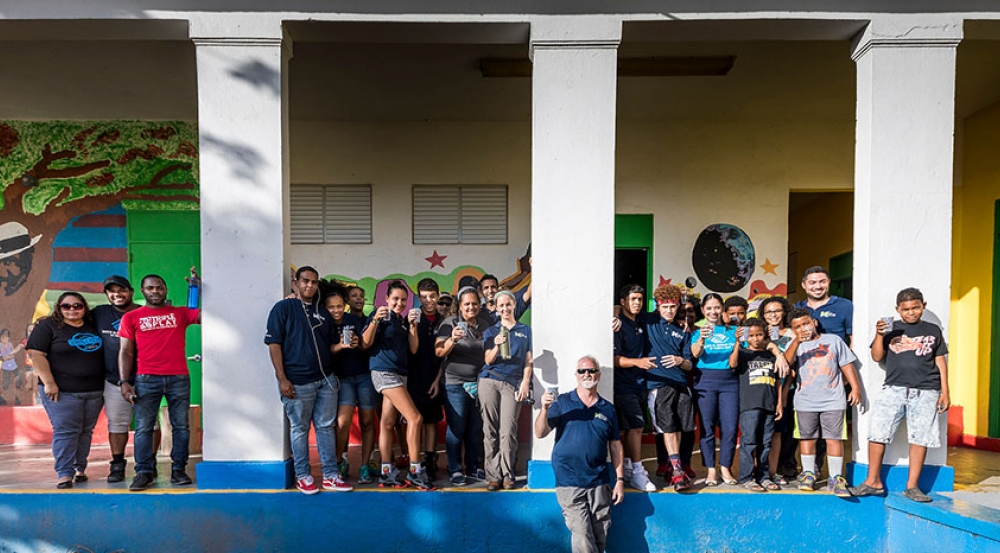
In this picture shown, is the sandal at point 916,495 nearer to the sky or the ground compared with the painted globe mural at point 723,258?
nearer to the ground

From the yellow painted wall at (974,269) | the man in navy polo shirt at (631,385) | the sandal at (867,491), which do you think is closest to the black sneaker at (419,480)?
the man in navy polo shirt at (631,385)

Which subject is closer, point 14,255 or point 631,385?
point 631,385

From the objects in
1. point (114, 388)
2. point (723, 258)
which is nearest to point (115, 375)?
point (114, 388)

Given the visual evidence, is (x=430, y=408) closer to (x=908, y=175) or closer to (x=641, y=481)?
(x=641, y=481)

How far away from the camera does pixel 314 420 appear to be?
15.7 feet

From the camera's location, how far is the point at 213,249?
4.68 m

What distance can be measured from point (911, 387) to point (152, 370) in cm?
548

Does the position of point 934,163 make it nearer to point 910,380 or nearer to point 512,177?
point 910,380

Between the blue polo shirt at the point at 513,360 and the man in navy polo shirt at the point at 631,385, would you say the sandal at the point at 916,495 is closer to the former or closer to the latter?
the man in navy polo shirt at the point at 631,385

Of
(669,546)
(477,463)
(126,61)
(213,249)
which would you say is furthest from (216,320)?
(669,546)

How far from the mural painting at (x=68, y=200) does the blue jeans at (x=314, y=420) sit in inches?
144

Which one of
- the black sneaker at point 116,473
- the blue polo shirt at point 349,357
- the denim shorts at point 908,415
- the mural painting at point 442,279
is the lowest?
the black sneaker at point 116,473

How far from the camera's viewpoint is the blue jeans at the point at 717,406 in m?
4.96

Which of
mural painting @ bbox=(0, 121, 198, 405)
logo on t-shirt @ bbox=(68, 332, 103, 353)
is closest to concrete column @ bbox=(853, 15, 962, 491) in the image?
logo on t-shirt @ bbox=(68, 332, 103, 353)
